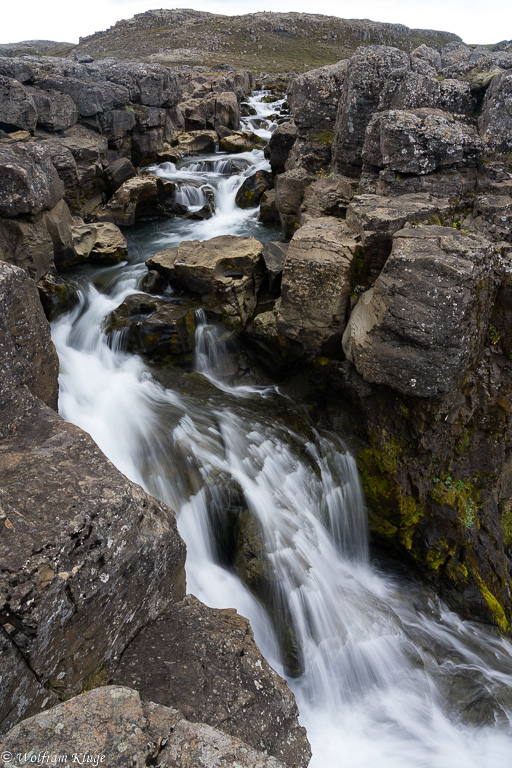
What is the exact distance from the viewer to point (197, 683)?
3.69 meters

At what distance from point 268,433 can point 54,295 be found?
581 centimetres

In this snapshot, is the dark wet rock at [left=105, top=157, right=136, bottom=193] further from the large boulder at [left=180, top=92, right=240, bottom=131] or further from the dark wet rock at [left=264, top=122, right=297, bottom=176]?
the large boulder at [left=180, top=92, right=240, bottom=131]

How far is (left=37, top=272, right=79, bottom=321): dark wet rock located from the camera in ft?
33.6

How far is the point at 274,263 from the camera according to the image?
10711mm

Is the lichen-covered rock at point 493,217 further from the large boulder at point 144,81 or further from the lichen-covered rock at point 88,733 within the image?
the large boulder at point 144,81

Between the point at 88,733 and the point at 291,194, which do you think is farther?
the point at 291,194

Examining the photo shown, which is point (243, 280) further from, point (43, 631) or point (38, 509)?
A: point (43, 631)

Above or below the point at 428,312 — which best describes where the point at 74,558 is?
below

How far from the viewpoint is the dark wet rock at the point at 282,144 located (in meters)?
17.0

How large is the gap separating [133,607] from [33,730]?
4.60 ft

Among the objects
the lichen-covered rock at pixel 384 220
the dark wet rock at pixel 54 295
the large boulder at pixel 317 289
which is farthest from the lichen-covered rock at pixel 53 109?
the lichen-covered rock at pixel 384 220

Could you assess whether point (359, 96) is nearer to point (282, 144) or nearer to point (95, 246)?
point (282, 144)

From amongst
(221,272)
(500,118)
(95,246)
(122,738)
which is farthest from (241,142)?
(122,738)

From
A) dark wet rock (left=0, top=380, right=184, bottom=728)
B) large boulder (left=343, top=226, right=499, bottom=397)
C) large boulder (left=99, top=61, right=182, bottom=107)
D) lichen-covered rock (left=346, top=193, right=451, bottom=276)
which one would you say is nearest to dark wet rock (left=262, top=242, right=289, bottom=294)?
lichen-covered rock (left=346, top=193, right=451, bottom=276)
